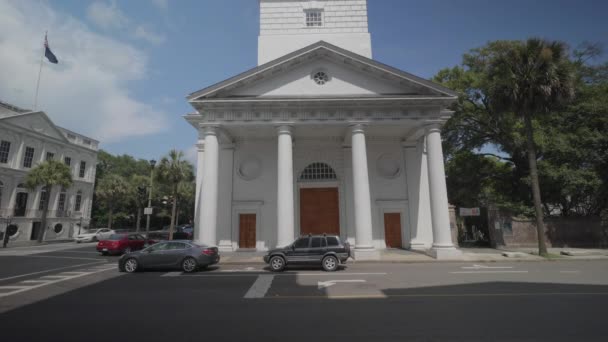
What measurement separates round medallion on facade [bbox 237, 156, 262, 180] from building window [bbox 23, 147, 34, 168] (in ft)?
102

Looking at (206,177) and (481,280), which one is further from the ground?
(206,177)

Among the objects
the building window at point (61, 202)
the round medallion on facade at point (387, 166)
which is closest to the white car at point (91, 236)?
the building window at point (61, 202)

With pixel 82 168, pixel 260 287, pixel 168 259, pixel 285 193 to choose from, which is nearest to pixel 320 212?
pixel 285 193

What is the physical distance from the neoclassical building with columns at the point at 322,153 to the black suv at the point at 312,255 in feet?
9.81

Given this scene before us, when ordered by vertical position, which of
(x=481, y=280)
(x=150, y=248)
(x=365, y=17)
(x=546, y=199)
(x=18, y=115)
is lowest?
(x=481, y=280)

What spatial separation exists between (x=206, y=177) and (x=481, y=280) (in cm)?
1404

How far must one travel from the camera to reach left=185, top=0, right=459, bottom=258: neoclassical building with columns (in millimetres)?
17047

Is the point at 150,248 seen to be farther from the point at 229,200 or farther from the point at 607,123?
the point at 607,123

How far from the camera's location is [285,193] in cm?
1662

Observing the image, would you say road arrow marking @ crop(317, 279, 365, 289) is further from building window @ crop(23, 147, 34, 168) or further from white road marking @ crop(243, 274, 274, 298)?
building window @ crop(23, 147, 34, 168)

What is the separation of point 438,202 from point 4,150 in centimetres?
4369

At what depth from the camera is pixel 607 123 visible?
20.2 metres

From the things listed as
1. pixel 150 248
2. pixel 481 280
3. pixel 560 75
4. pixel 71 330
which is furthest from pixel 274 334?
pixel 560 75

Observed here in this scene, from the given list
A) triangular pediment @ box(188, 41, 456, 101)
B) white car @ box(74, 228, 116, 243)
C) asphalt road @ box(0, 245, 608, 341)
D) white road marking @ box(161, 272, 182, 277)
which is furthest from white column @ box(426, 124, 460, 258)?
white car @ box(74, 228, 116, 243)
